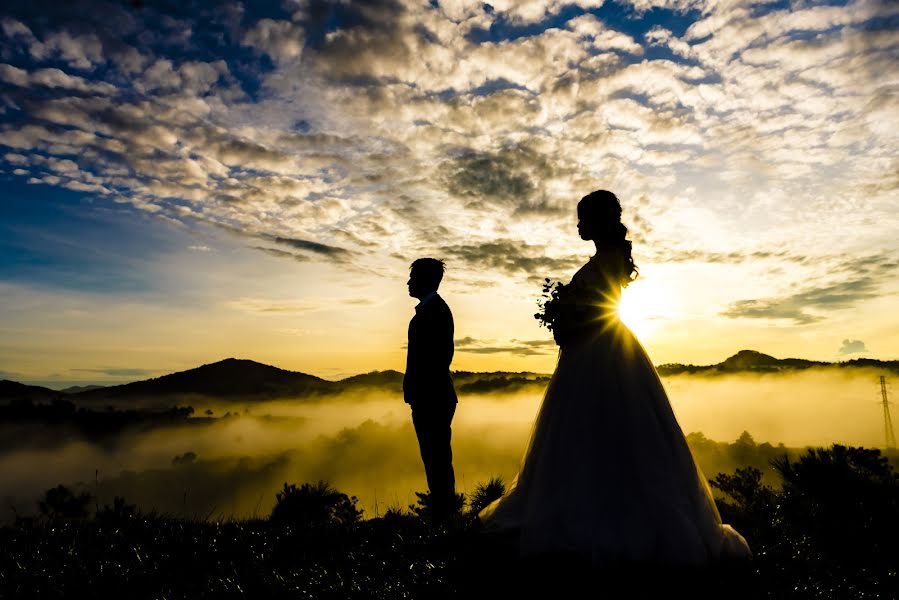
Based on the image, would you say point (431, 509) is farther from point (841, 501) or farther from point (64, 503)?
point (841, 501)

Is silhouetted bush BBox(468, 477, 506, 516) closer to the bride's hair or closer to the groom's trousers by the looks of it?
the groom's trousers

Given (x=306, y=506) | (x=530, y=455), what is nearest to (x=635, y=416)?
(x=530, y=455)

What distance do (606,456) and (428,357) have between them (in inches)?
128

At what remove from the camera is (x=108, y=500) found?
8.09m

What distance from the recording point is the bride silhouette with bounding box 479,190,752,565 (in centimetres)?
430

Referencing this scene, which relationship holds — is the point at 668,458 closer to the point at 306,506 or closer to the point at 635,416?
the point at 635,416

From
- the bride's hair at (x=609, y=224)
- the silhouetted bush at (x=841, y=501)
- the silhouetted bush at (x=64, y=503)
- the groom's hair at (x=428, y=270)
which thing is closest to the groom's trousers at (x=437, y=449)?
the groom's hair at (x=428, y=270)

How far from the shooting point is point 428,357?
732 cm

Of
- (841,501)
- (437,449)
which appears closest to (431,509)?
(437,449)

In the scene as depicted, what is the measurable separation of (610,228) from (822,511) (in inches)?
224

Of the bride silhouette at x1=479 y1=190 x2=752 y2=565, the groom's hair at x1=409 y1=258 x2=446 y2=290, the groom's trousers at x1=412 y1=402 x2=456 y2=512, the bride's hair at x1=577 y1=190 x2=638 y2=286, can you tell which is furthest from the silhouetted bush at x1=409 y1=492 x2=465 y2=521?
the bride's hair at x1=577 y1=190 x2=638 y2=286

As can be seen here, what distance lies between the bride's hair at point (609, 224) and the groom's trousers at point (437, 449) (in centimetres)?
315

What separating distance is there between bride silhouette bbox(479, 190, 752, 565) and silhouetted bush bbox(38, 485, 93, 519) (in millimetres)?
6732

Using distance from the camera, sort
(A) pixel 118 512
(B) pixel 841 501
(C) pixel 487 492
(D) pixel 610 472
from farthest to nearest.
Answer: (C) pixel 487 492, (B) pixel 841 501, (A) pixel 118 512, (D) pixel 610 472
